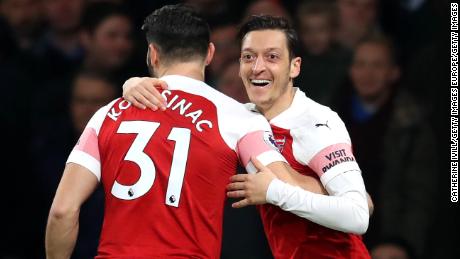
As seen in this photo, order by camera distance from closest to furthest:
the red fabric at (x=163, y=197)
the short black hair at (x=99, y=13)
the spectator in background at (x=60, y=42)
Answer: the red fabric at (x=163, y=197), the short black hair at (x=99, y=13), the spectator in background at (x=60, y=42)

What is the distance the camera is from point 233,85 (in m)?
7.00

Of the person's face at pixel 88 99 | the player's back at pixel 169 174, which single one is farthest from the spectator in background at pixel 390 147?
the player's back at pixel 169 174

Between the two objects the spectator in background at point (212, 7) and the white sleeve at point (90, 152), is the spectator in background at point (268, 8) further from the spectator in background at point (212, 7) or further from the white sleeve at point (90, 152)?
the white sleeve at point (90, 152)

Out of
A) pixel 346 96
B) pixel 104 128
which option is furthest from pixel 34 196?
pixel 104 128

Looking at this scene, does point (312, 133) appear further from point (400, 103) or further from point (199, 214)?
point (400, 103)

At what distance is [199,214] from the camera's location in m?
3.90

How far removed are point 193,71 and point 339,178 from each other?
833mm

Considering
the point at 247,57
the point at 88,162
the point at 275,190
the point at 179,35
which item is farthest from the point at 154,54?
the point at 275,190

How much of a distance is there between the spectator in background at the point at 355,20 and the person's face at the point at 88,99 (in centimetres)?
195

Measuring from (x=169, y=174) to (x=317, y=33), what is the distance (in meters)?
3.67

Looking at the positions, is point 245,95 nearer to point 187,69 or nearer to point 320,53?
point 320,53

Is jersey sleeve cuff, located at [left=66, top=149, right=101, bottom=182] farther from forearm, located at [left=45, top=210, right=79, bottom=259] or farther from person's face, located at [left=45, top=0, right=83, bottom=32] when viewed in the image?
person's face, located at [left=45, top=0, right=83, bottom=32]

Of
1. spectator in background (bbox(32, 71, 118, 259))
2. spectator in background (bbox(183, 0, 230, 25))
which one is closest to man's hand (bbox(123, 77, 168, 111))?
spectator in background (bbox(32, 71, 118, 259))

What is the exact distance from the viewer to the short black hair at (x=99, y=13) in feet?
25.4
